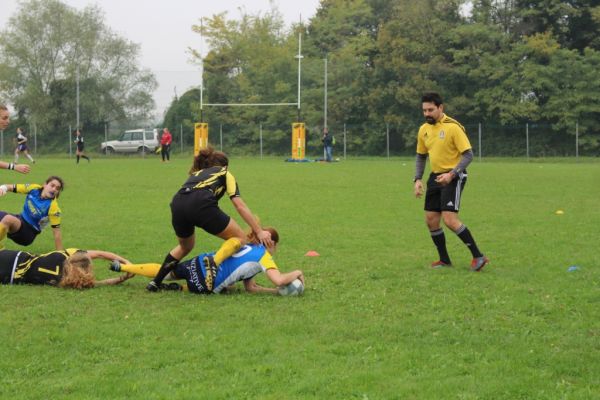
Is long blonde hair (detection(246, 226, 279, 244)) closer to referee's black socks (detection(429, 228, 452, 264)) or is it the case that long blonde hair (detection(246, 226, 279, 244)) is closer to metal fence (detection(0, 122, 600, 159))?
referee's black socks (detection(429, 228, 452, 264))

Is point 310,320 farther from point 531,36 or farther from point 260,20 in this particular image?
point 260,20

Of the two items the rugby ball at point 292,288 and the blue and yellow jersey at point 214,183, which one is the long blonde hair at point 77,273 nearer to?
the blue and yellow jersey at point 214,183

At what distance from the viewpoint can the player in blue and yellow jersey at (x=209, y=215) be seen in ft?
20.6

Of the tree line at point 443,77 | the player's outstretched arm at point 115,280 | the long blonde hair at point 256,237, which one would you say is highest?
the tree line at point 443,77

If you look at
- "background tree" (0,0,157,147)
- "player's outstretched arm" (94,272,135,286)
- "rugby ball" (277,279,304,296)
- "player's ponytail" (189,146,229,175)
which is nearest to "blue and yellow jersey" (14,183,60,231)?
"player's outstretched arm" (94,272,135,286)

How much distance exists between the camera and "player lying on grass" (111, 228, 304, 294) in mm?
6328

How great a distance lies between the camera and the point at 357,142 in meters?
45.8

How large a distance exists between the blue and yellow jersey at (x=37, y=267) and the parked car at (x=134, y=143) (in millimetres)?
40384

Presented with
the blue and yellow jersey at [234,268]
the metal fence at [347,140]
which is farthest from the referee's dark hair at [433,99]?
the metal fence at [347,140]

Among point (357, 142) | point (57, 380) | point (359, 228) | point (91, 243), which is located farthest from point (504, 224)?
point (357, 142)

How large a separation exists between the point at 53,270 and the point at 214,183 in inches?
68.7

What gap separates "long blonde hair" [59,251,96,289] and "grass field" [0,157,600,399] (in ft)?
0.33

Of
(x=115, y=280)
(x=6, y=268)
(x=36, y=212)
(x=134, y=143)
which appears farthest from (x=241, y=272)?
(x=134, y=143)

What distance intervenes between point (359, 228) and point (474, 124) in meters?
35.7
